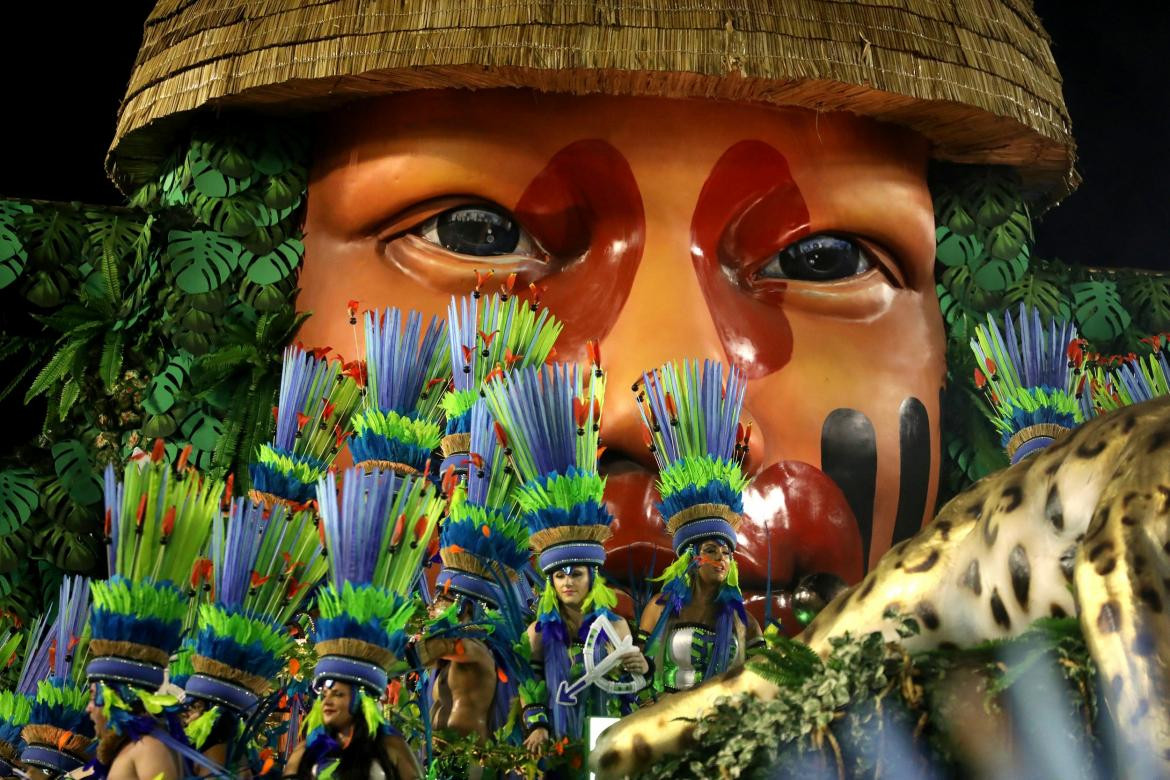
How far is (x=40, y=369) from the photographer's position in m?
4.65

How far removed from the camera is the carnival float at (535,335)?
288 cm

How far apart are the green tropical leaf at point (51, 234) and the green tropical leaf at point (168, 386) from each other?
0.46 metres

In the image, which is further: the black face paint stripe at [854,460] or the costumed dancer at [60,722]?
the black face paint stripe at [854,460]

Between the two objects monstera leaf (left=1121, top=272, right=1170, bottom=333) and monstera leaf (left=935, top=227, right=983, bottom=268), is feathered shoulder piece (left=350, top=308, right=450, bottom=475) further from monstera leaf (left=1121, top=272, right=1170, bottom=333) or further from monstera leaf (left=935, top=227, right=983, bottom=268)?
monstera leaf (left=1121, top=272, right=1170, bottom=333)

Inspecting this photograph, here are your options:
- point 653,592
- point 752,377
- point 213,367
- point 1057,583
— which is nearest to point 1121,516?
point 1057,583

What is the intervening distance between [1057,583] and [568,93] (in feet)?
9.61

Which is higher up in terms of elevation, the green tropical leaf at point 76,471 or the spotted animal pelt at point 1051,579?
the green tropical leaf at point 76,471

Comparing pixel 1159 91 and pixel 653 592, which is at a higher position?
pixel 1159 91

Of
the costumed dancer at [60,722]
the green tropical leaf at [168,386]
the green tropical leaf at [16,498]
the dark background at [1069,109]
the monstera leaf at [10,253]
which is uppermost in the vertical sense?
the dark background at [1069,109]

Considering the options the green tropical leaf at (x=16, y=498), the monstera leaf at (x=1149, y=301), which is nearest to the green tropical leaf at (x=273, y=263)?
the green tropical leaf at (x=16, y=498)

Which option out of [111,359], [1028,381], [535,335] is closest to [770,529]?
[1028,381]

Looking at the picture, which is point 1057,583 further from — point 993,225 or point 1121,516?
point 993,225

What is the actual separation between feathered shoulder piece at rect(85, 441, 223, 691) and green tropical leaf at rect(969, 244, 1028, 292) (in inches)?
114

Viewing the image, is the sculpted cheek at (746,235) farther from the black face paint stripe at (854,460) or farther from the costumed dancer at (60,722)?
the costumed dancer at (60,722)
